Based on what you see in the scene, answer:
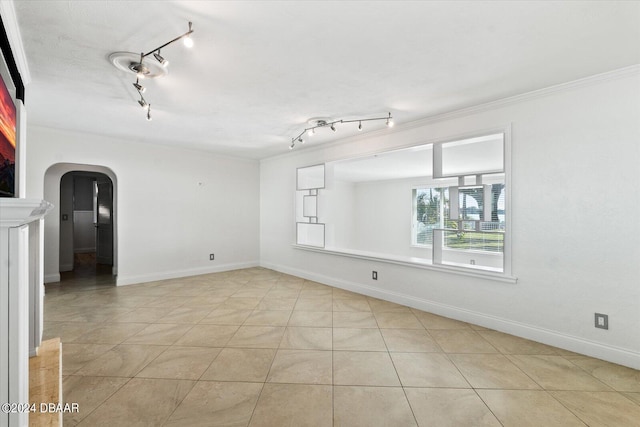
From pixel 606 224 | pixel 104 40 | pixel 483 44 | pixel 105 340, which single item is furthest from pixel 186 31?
pixel 606 224

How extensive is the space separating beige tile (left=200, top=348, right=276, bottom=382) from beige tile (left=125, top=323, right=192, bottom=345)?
2.24 ft

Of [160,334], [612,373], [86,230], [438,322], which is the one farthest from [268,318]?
[86,230]

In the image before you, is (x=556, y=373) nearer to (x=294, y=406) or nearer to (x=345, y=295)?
(x=294, y=406)

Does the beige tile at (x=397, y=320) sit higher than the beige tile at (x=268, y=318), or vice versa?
the beige tile at (x=268, y=318)

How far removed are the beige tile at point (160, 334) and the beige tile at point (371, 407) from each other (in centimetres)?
186

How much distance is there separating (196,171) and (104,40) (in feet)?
13.0

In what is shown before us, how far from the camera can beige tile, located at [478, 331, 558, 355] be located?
9.12ft

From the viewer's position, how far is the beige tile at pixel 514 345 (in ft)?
9.12

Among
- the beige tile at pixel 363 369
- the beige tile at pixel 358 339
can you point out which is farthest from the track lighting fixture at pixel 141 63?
the beige tile at pixel 358 339

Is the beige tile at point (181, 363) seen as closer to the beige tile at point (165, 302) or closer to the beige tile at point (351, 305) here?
the beige tile at point (165, 302)

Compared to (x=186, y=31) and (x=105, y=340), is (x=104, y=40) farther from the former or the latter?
(x=105, y=340)

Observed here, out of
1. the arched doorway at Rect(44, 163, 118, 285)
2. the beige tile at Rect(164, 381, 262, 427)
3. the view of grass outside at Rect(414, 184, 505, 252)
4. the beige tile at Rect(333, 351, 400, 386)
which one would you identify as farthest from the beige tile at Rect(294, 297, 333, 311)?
the arched doorway at Rect(44, 163, 118, 285)

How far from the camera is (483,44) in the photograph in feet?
7.15

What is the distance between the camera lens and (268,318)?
3605 millimetres
